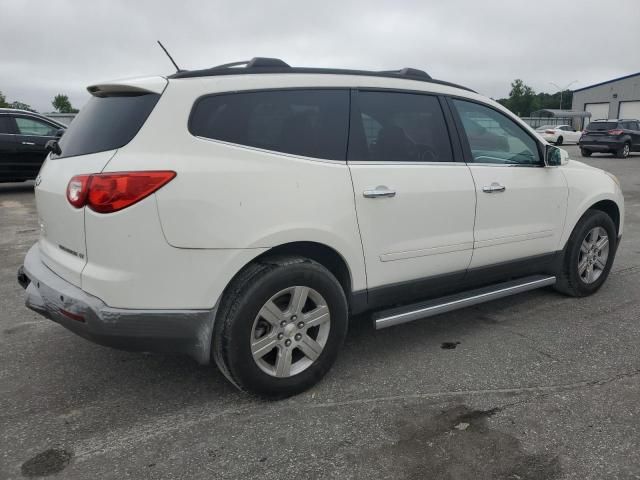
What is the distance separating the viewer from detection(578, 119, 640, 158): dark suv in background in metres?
22.3

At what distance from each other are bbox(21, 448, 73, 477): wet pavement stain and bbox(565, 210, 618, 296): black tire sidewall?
385 cm

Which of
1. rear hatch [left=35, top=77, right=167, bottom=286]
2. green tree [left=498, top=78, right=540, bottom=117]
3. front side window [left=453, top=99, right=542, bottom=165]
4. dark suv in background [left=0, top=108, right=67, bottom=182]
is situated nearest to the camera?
rear hatch [left=35, top=77, right=167, bottom=286]

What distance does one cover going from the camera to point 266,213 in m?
2.78

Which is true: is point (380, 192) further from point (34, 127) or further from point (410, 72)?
point (34, 127)

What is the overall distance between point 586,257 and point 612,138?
66.8 ft

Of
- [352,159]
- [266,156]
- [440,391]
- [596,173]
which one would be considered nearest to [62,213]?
[266,156]

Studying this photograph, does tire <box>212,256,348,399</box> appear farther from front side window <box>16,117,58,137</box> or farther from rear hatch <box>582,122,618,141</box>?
rear hatch <box>582,122,618,141</box>

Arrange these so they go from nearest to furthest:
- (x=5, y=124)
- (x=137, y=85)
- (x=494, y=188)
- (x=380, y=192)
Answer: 1. (x=137, y=85)
2. (x=380, y=192)
3. (x=494, y=188)
4. (x=5, y=124)

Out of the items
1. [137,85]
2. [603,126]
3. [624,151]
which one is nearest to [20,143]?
[137,85]

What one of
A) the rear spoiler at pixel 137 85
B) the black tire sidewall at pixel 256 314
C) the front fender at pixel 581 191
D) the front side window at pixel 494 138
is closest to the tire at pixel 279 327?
the black tire sidewall at pixel 256 314

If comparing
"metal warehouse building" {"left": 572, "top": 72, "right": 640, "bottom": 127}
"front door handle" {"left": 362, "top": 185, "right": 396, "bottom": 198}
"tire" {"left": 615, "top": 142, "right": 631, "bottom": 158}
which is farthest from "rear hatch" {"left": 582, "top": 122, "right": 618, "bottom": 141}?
"metal warehouse building" {"left": 572, "top": 72, "right": 640, "bottom": 127}

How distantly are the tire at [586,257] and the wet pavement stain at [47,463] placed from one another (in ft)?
12.4

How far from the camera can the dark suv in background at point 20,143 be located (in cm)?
1089

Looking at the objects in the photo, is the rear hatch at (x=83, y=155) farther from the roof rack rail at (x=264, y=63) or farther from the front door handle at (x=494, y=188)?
the front door handle at (x=494, y=188)
